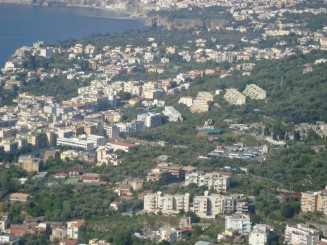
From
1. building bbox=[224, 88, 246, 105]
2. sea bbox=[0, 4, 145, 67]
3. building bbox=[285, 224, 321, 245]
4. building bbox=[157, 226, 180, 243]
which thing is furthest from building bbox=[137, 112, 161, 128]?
sea bbox=[0, 4, 145, 67]

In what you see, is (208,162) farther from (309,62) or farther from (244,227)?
(309,62)

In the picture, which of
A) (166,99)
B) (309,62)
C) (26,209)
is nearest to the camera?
(26,209)

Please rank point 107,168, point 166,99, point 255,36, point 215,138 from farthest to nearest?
1. point 255,36
2. point 166,99
3. point 215,138
4. point 107,168

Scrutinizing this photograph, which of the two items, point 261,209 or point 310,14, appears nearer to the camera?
point 261,209

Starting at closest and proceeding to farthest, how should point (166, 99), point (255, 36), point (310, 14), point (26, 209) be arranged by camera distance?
point (26, 209)
point (166, 99)
point (255, 36)
point (310, 14)

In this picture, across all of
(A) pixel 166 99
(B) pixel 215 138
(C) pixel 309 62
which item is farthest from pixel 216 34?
(B) pixel 215 138

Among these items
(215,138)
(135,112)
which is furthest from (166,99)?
(215,138)

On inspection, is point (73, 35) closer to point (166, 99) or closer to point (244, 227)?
point (166, 99)
